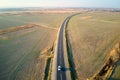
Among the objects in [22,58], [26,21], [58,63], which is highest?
[58,63]

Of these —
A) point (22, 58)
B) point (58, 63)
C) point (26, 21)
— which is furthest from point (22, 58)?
point (26, 21)

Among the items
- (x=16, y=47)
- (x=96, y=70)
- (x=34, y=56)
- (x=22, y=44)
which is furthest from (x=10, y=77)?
(x=22, y=44)

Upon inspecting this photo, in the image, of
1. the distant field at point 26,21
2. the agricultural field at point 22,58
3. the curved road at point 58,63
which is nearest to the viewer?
the curved road at point 58,63

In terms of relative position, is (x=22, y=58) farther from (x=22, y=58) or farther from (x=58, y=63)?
(x=58, y=63)

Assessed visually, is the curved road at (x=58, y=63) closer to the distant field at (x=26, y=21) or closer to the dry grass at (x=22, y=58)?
→ the dry grass at (x=22, y=58)

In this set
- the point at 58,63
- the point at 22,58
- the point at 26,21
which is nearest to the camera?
the point at 58,63

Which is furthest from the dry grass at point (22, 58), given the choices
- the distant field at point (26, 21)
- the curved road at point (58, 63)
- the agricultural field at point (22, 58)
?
the distant field at point (26, 21)

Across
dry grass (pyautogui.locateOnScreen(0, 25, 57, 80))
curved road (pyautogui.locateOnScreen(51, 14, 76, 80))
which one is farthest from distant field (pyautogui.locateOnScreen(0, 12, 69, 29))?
curved road (pyautogui.locateOnScreen(51, 14, 76, 80))

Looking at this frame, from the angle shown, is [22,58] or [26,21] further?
[26,21]

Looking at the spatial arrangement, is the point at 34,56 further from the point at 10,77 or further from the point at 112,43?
the point at 112,43

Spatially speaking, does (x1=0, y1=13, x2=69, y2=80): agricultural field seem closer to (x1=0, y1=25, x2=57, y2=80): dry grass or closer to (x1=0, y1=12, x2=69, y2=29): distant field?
(x1=0, y1=25, x2=57, y2=80): dry grass

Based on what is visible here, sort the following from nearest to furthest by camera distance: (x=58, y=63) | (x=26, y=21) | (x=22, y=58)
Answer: (x=58, y=63) < (x=22, y=58) < (x=26, y=21)

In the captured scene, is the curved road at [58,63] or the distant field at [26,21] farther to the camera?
the distant field at [26,21]
